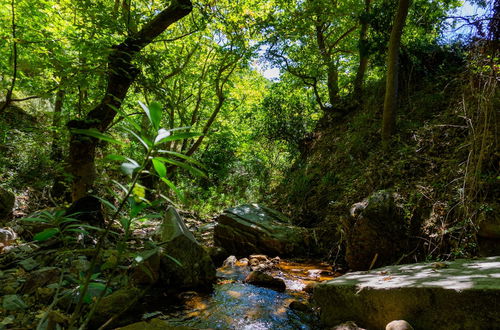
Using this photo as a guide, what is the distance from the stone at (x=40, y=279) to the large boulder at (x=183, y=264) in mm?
1140

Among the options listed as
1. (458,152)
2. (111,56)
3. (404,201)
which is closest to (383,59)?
(458,152)

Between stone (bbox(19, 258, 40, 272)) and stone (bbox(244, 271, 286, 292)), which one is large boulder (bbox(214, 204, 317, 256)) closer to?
stone (bbox(244, 271, 286, 292))

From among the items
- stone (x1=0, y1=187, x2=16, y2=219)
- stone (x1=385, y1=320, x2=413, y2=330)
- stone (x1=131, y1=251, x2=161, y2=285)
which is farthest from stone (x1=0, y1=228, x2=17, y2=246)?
stone (x1=385, y1=320, x2=413, y2=330)

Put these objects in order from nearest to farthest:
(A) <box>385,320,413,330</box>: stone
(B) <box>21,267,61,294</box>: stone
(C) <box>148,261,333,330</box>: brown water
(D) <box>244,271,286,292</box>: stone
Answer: (A) <box>385,320,413,330</box>: stone < (B) <box>21,267,61,294</box>: stone < (C) <box>148,261,333,330</box>: brown water < (D) <box>244,271,286,292</box>: stone

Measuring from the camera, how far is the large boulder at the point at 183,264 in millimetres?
3602

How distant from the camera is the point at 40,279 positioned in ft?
8.89

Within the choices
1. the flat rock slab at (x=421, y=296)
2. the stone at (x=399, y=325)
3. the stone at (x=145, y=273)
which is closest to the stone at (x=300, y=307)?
the flat rock slab at (x=421, y=296)

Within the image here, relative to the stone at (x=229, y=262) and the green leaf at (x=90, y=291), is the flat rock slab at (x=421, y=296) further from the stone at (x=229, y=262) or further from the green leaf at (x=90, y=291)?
the stone at (x=229, y=262)

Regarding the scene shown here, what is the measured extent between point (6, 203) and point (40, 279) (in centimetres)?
303

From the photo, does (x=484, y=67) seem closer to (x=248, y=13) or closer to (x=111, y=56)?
(x=111, y=56)

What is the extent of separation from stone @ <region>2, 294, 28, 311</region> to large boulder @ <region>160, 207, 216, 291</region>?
56.9 inches

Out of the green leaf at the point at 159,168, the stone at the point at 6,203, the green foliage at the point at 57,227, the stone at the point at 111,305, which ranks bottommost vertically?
the stone at the point at 111,305

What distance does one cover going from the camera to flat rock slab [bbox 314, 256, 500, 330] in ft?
6.45

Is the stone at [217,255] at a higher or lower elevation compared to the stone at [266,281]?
higher
